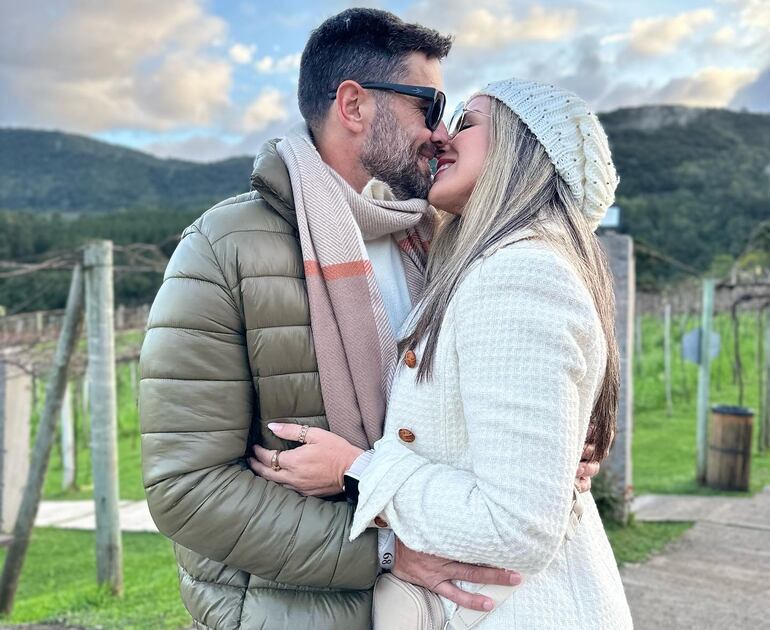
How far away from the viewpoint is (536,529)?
128 centimetres

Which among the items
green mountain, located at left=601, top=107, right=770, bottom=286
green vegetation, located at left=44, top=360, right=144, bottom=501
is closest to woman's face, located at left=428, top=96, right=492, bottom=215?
green vegetation, located at left=44, top=360, right=144, bottom=501

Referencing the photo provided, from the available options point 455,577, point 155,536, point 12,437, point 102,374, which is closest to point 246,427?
→ point 455,577

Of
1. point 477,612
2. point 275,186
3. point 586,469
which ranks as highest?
point 275,186

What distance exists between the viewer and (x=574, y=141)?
1.52 m

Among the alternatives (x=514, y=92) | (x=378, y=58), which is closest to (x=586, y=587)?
(x=514, y=92)

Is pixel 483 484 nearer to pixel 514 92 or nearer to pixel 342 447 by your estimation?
pixel 342 447

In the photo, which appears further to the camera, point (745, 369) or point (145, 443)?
point (745, 369)

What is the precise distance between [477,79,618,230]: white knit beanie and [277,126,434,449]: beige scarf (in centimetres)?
43

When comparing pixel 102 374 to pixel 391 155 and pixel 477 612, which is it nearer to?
pixel 391 155

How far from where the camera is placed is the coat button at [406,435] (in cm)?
145

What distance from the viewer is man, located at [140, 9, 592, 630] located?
147cm

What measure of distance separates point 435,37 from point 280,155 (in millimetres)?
563

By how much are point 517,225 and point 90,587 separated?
4.91 meters

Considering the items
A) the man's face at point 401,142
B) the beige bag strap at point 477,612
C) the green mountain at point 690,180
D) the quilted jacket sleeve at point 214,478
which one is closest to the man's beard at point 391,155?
the man's face at point 401,142
